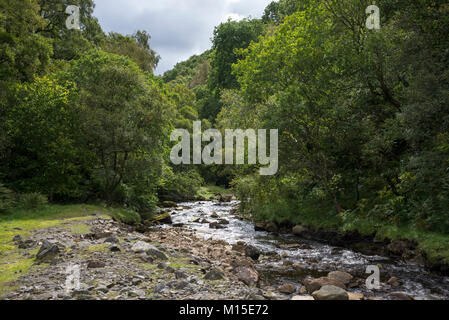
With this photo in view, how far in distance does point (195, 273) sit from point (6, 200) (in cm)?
1577

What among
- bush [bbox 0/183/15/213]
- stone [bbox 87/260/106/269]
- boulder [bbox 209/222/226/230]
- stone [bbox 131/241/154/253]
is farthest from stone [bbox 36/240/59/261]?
boulder [bbox 209/222/226/230]

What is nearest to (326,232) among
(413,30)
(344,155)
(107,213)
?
(344,155)

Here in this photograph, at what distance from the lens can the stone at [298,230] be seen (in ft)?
61.1

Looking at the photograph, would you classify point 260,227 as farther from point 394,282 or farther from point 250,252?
point 394,282

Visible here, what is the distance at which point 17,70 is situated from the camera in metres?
24.7

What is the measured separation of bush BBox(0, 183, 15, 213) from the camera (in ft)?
56.8

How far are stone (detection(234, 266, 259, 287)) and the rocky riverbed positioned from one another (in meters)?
0.03

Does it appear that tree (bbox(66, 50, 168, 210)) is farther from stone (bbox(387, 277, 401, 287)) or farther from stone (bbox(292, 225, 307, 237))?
stone (bbox(387, 277, 401, 287))

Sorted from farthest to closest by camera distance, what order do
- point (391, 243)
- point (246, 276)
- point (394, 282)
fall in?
point (391, 243) → point (394, 282) → point (246, 276)

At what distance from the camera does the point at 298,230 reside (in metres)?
18.8

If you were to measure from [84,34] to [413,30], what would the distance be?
40.7 metres

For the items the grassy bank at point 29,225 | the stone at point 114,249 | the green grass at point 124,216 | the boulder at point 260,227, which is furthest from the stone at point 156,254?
the boulder at point 260,227

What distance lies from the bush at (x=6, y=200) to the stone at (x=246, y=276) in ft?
48.8

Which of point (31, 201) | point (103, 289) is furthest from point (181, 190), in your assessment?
point (103, 289)
